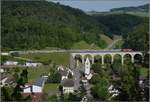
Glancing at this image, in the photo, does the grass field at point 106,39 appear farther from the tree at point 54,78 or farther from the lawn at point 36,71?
the tree at point 54,78

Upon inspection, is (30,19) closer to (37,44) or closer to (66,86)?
(37,44)

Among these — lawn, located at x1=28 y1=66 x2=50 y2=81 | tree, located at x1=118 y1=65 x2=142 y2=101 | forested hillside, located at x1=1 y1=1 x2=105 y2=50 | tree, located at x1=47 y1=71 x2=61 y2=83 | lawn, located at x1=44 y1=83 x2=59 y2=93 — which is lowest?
lawn, located at x1=44 y1=83 x2=59 y2=93

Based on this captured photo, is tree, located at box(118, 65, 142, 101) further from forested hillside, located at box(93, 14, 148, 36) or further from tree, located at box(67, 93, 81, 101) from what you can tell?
forested hillside, located at box(93, 14, 148, 36)

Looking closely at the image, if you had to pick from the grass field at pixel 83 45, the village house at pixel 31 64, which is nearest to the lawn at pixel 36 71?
the village house at pixel 31 64

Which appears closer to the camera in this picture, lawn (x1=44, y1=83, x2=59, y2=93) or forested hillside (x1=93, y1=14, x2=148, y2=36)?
lawn (x1=44, y1=83, x2=59, y2=93)

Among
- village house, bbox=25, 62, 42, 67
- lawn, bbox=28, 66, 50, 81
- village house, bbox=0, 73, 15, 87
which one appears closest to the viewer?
village house, bbox=0, 73, 15, 87

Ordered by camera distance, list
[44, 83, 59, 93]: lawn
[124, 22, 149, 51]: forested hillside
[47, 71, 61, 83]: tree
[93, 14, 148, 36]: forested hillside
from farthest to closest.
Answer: [93, 14, 148, 36]: forested hillside < [124, 22, 149, 51]: forested hillside < [47, 71, 61, 83]: tree < [44, 83, 59, 93]: lawn

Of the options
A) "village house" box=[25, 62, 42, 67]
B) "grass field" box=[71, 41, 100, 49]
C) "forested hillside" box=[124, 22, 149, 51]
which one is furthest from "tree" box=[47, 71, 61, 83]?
"grass field" box=[71, 41, 100, 49]
